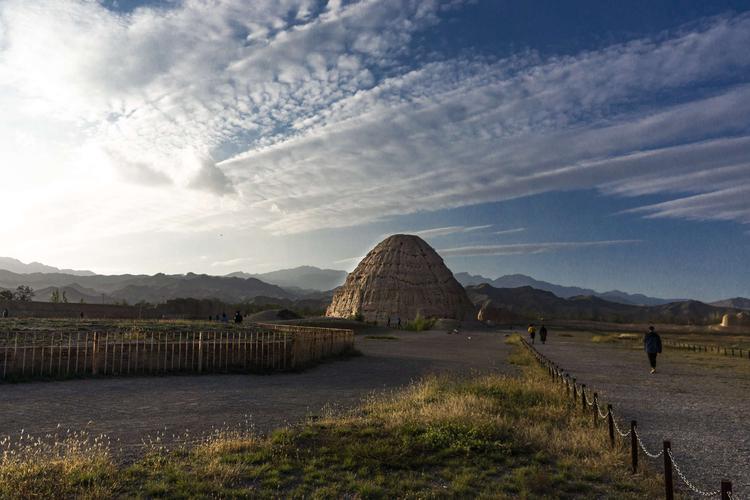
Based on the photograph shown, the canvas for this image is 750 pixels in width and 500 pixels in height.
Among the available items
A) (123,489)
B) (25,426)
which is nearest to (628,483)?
(123,489)

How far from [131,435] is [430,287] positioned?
82107mm

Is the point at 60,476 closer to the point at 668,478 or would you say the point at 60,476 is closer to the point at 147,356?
the point at 668,478

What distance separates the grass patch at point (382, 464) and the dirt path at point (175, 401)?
4.35 feet

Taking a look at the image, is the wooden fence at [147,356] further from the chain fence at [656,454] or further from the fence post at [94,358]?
the chain fence at [656,454]

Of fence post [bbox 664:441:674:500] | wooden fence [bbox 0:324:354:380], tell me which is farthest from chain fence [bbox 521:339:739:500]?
wooden fence [bbox 0:324:354:380]

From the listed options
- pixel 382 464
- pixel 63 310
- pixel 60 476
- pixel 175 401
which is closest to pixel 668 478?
pixel 382 464

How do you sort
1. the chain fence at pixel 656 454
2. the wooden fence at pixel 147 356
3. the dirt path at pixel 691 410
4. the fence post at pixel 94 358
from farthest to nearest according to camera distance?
1. the fence post at pixel 94 358
2. the wooden fence at pixel 147 356
3. the dirt path at pixel 691 410
4. the chain fence at pixel 656 454

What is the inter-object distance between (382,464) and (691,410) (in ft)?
30.0

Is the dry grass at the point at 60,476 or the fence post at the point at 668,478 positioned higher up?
the fence post at the point at 668,478

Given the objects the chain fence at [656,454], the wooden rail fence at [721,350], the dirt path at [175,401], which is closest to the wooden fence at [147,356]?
the dirt path at [175,401]

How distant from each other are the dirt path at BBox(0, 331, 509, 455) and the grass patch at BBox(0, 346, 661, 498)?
4.35 feet

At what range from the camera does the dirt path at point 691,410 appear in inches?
308

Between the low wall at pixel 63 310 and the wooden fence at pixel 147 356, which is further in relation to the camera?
the low wall at pixel 63 310

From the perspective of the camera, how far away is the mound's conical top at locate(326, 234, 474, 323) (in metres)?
85.4
